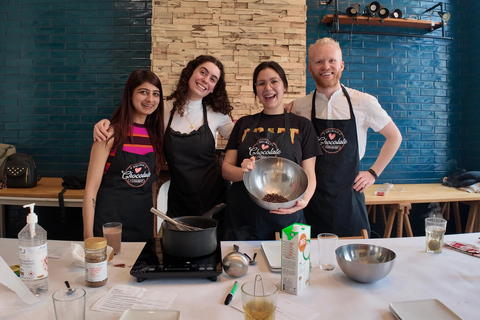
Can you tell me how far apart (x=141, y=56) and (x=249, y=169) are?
260 centimetres

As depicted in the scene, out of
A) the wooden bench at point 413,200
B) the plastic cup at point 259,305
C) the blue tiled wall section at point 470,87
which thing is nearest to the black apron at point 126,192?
the plastic cup at point 259,305

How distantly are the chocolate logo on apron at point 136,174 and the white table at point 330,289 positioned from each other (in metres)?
0.66

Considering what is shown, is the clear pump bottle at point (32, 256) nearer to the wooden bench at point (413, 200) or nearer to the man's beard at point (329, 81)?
the man's beard at point (329, 81)

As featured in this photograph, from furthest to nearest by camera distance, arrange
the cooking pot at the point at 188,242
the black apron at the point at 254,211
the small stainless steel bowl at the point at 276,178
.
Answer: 1. the black apron at the point at 254,211
2. the small stainless steel bowl at the point at 276,178
3. the cooking pot at the point at 188,242

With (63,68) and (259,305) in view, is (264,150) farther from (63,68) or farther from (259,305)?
(63,68)

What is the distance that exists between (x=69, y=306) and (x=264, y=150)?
134cm

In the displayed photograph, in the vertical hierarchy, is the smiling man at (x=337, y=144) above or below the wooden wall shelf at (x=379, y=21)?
below

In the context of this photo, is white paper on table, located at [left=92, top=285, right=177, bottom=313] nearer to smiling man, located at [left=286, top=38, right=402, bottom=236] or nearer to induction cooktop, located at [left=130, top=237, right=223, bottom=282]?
induction cooktop, located at [left=130, top=237, right=223, bottom=282]

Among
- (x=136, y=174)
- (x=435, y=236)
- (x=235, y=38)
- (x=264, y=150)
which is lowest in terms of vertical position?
(x=435, y=236)

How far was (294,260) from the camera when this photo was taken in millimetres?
1105

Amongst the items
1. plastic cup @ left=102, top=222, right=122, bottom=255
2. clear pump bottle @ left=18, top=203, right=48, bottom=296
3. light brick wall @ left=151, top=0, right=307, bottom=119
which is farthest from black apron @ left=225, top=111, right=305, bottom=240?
light brick wall @ left=151, top=0, right=307, bottom=119

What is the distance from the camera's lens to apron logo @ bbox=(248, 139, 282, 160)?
1.97 m

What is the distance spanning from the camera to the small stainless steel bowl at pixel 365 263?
44.8 inches

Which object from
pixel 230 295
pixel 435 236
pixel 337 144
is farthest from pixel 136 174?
pixel 435 236
